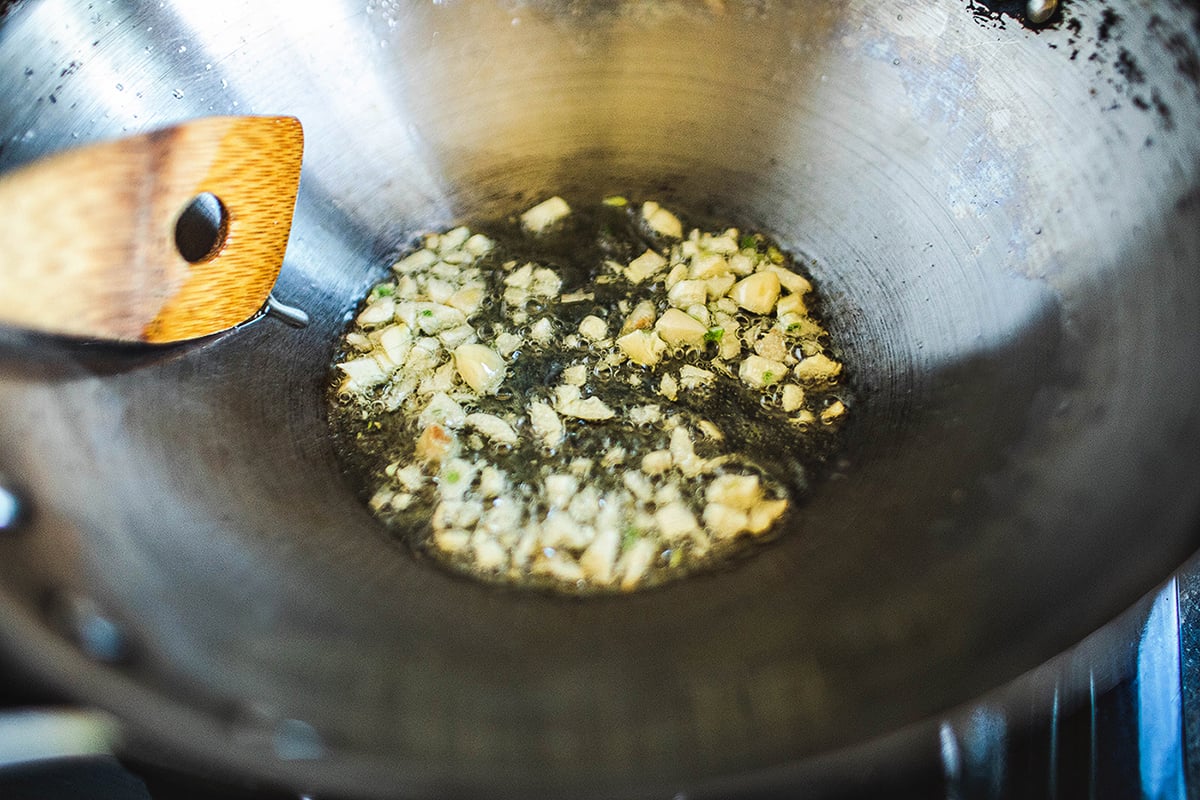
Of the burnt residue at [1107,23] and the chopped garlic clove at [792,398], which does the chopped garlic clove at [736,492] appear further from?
the burnt residue at [1107,23]

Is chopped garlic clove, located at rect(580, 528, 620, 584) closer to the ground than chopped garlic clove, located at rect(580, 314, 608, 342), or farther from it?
closer to the ground

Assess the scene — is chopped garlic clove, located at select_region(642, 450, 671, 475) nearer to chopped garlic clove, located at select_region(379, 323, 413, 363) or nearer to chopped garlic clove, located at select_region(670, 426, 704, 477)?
chopped garlic clove, located at select_region(670, 426, 704, 477)

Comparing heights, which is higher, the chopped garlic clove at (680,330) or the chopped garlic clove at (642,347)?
the chopped garlic clove at (680,330)

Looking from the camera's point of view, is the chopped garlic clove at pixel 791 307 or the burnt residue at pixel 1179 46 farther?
the chopped garlic clove at pixel 791 307

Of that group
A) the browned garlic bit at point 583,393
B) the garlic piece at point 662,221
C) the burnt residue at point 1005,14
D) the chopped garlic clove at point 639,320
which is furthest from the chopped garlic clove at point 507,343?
the burnt residue at point 1005,14

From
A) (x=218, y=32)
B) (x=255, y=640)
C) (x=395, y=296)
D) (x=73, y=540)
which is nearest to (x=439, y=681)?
(x=255, y=640)

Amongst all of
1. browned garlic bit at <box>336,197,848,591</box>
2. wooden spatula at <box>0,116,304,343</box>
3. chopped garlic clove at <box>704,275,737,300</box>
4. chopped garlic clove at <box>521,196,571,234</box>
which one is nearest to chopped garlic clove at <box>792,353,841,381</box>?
browned garlic bit at <box>336,197,848,591</box>

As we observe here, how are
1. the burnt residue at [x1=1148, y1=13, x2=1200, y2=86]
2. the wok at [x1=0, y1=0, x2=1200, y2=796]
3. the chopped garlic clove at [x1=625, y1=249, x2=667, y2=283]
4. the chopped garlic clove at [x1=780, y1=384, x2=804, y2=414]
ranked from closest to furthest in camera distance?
1. the wok at [x1=0, y1=0, x2=1200, y2=796]
2. the burnt residue at [x1=1148, y1=13, x2=1200, y2=86]
3. the chopped garlic clove at [x1=780, y1=384, x2=804, y2=414]
4. the chopped garlic clove at [x1=625, y1=249, x2=667, y2=283]

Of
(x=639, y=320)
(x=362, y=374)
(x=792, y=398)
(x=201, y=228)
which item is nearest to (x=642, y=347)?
(x=639, y=320)
